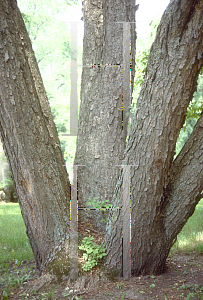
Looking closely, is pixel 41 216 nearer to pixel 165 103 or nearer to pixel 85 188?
pixel 85 188

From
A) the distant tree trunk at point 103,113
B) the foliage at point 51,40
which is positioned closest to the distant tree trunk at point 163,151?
the distant tree trunk at point 103,113

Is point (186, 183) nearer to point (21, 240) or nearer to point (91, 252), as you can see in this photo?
point (91, 252)

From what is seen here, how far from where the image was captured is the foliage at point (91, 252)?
2.99 m

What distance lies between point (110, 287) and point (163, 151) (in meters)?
1.44

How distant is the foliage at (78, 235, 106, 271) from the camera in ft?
9.81

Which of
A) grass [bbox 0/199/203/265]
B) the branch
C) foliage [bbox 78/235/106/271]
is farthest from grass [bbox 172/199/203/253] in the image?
foliage [bbox 78/235/106/271]

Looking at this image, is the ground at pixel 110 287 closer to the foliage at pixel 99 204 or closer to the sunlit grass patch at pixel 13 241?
the foliage at pixel 99 204

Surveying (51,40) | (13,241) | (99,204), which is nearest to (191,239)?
(99,204)

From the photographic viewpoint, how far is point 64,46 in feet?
75.3

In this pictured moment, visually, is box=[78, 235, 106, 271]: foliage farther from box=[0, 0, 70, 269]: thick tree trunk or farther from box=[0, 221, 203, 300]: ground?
box=[0, 0, 70, 269]: thick tree trunk

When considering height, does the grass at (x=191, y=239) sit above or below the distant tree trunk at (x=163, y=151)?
below

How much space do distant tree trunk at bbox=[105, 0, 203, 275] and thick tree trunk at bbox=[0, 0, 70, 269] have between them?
63cm

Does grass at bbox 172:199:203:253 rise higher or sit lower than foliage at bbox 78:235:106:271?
lower

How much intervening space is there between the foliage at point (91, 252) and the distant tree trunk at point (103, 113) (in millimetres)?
372
